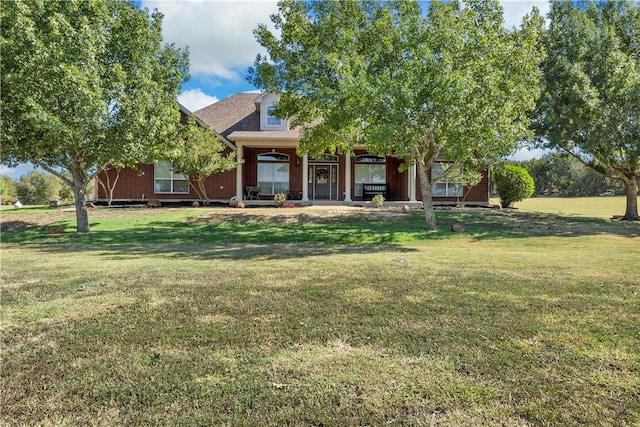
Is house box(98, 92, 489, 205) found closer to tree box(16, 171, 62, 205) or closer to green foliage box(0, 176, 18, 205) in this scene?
green foliage box(0, 176, 18, 205)

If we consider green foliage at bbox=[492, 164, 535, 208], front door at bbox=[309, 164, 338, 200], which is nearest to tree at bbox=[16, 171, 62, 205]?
front door at bbox=[309, 164, 338, 200]

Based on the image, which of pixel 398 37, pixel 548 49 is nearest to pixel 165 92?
pixel 398 37

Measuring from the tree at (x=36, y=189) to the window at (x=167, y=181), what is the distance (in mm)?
17067

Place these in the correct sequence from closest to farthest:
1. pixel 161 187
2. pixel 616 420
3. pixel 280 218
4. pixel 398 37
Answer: pixel 616 420
pixel 398 37
pixel 280 218
pixel 161 187

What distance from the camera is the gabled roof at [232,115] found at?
2278 centimetres

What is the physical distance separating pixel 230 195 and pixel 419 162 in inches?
458

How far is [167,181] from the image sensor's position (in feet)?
70.8

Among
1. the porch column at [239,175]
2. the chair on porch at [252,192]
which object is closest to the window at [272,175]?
the chair on porch at [252,192]

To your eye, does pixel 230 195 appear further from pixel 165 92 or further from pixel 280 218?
pixel 165 92

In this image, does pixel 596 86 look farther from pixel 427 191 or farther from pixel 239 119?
pixel 239 119

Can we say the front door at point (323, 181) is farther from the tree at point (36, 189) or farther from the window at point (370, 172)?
the tree at point (36, 189)

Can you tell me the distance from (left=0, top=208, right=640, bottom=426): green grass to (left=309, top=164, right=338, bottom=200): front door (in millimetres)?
15661

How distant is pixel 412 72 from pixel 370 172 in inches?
488

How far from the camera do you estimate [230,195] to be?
2188cm
